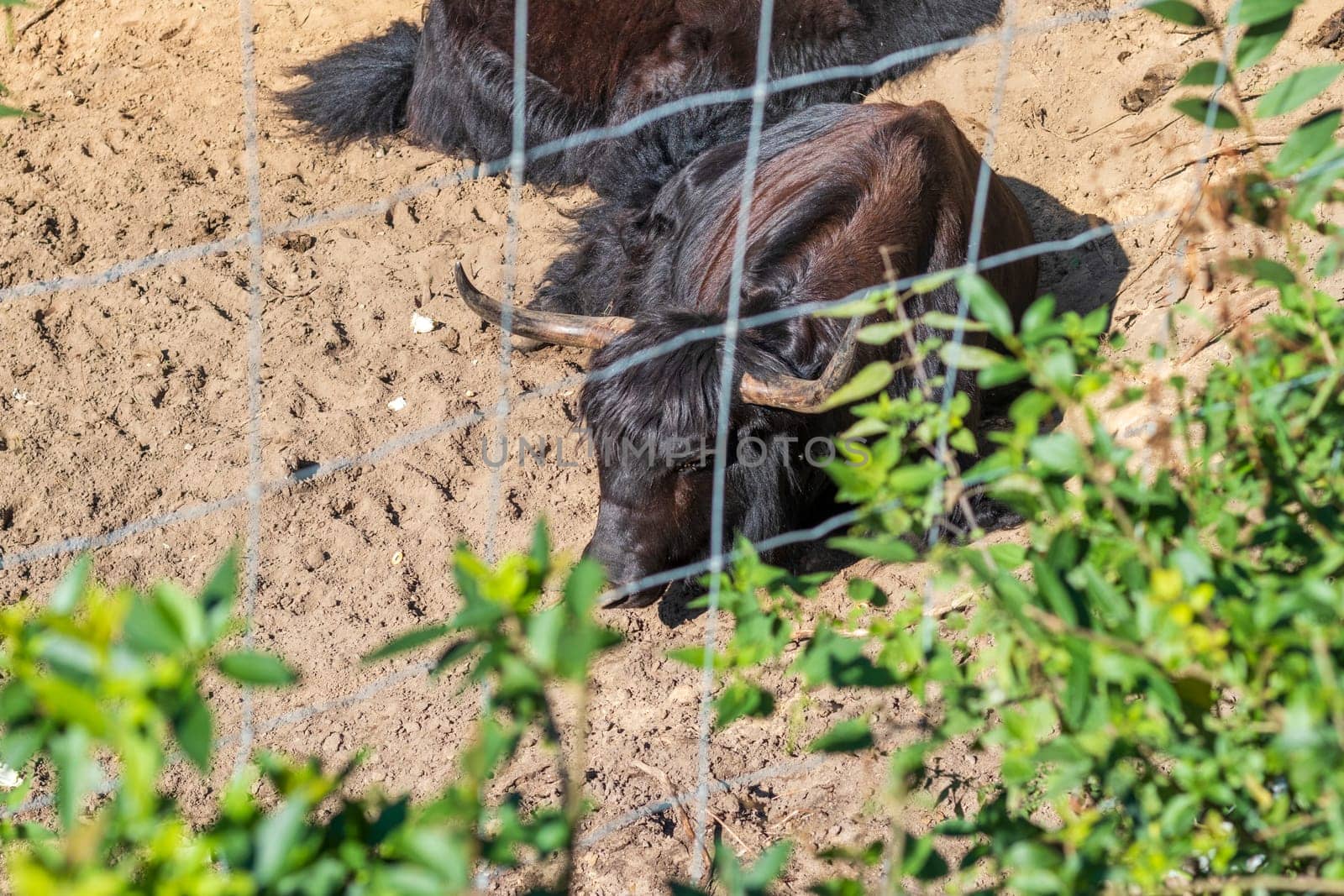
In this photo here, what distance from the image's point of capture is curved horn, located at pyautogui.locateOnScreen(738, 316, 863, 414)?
9.79 feet

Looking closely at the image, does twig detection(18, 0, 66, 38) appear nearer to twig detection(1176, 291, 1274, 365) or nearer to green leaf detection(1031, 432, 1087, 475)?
twig detection(1176, 291, 1274, 365)

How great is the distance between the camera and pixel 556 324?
11.4 feet

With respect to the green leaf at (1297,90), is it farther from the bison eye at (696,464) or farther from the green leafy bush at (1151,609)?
the bison eye at (696,464)

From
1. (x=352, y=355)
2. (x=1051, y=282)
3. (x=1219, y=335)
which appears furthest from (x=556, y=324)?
(x=1051, y=282)

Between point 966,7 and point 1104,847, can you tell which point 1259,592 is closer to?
point 1104,847

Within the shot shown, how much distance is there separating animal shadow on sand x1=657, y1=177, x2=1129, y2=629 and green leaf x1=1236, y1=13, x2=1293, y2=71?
2335 mm

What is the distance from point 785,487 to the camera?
3490 mm

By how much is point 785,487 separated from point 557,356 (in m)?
1.28

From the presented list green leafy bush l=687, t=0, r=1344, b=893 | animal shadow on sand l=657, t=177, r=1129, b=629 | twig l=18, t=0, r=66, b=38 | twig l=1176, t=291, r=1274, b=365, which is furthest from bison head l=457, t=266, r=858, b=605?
twig l=18, t=0, r=66, b=38

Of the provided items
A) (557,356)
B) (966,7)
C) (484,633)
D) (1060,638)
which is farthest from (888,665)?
(966,7)

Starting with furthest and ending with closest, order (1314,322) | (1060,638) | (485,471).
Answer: (485,471)
(1314,322)
(1060,638)

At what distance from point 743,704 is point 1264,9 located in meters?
1.00

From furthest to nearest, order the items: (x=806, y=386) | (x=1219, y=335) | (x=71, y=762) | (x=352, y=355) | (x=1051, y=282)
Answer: (x=1051, y=282)
(x=352, y=355)
(x=1219, y=335)
(x=806, y=386)
(x=71, y=762)

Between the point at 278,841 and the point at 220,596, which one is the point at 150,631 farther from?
the point at 278,841
